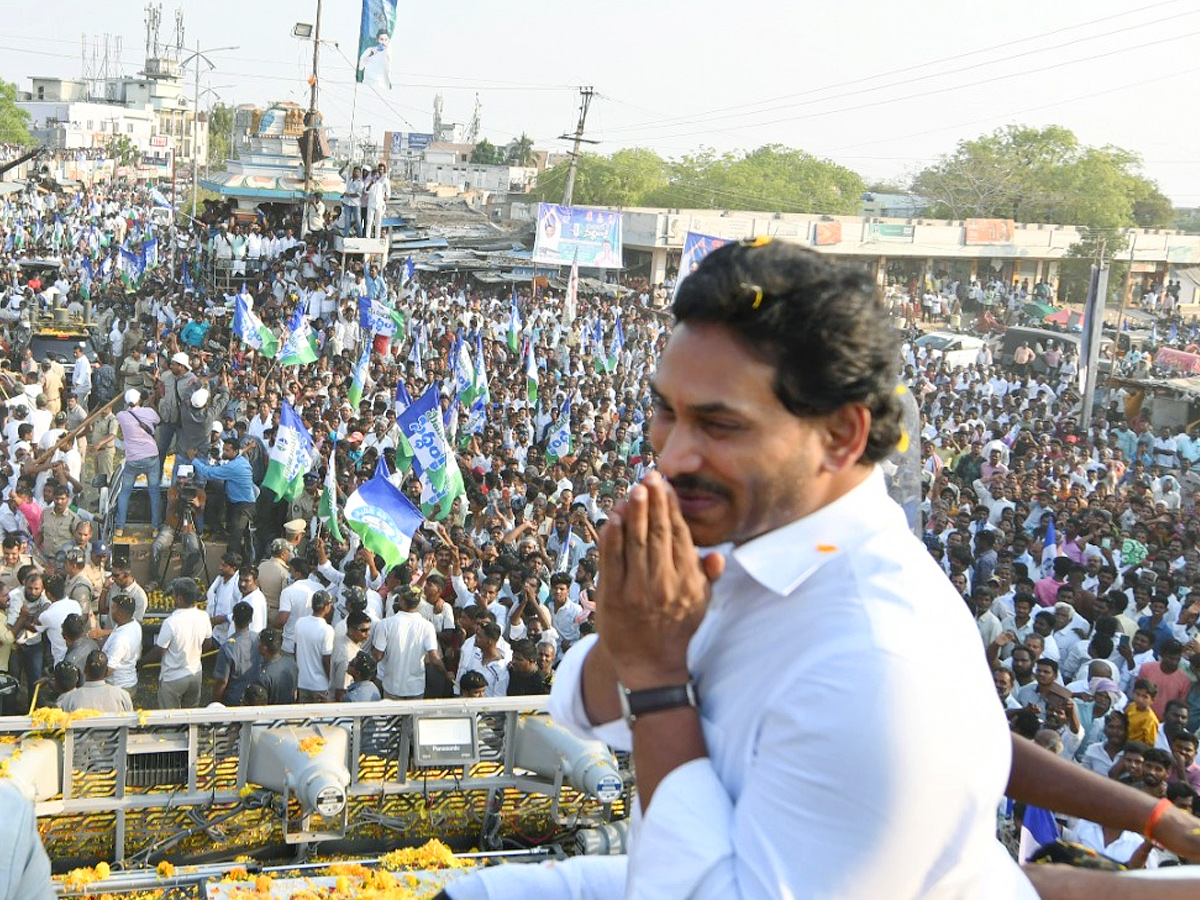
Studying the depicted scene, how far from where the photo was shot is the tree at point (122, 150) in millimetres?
75438

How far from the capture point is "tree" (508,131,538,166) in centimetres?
7769

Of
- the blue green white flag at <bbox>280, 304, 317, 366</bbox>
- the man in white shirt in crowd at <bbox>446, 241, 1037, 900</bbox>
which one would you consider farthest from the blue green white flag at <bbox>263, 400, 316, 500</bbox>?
the man in white shirt in crowd at <bbox>446, 241, 1037, 900</bbox>

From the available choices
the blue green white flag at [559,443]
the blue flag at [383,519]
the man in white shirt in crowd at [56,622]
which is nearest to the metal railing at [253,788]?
the man in white shirt in crowd at [56,622]

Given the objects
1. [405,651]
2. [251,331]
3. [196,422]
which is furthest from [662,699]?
[251,331]

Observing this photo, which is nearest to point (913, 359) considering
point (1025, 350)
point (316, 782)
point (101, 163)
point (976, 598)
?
point (1025, 350)

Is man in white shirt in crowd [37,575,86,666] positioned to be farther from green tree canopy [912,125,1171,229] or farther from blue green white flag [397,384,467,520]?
green tree canopy [912,125,1171,229]

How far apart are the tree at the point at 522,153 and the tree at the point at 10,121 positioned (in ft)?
95.3

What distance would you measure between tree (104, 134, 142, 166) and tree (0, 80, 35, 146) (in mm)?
4726

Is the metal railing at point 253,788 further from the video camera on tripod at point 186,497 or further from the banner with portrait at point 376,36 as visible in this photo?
the banner with portrait at point 376,36

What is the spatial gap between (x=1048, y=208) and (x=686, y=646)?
196ft

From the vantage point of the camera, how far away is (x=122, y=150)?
78938 millimetres

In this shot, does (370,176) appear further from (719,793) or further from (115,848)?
(719,793)

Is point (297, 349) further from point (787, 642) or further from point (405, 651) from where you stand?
point (787, 642)

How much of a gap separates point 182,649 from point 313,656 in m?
0.74
